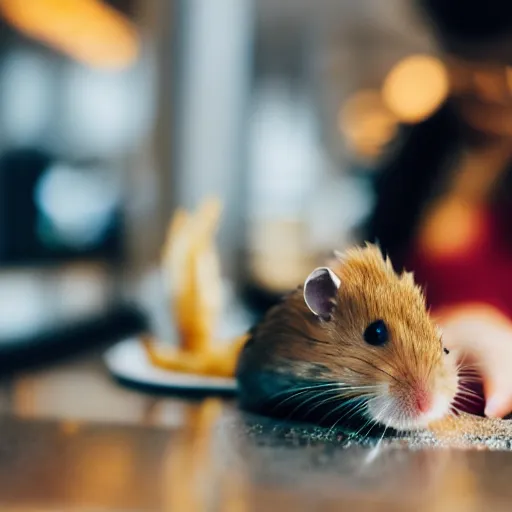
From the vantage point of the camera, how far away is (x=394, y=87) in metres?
1.19

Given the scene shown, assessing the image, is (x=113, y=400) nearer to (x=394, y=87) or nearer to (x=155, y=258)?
(x=155, y=258)

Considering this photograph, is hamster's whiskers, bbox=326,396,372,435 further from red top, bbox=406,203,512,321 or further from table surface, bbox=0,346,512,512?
red top, bbox=406,203,512,321

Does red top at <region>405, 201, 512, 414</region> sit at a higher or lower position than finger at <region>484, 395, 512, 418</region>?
higher

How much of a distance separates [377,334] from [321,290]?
0.13 ft

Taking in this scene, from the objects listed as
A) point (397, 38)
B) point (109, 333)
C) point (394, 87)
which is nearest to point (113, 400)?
point (109, 333)

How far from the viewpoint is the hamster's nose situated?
14.2 inches

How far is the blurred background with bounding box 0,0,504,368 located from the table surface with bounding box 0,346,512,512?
244mm

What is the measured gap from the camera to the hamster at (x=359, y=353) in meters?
0.37

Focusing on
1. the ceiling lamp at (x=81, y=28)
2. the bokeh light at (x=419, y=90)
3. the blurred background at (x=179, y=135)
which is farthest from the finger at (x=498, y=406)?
the ceiling lamp at (x=81, y=28)

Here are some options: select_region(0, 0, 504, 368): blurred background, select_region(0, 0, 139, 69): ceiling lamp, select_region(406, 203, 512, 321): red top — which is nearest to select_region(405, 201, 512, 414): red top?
→ select_region(406, 203, 512, 321): red top

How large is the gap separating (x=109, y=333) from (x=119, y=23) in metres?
0.52

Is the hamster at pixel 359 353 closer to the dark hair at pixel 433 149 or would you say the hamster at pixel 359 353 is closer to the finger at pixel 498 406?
the finger at pixel 498 406

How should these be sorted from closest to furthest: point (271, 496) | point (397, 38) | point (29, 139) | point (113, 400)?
1. point (271, 496)
2. point (113, 400)
3. point (29, 139)
4. point (397, 38)

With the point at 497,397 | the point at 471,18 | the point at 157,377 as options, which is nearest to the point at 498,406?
the point at 497,397
